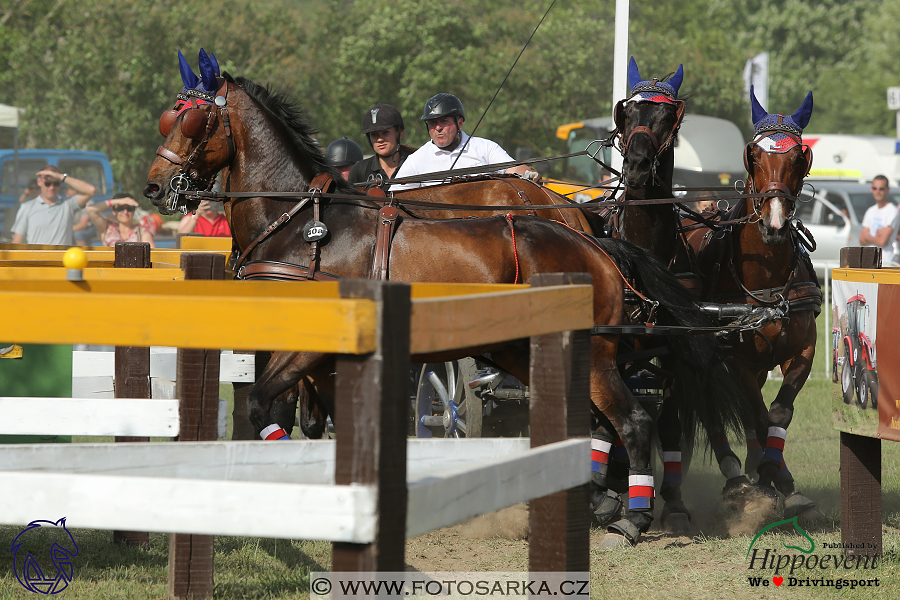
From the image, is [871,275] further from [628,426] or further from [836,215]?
[836,215]

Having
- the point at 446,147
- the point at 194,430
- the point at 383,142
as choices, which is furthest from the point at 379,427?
the point at 383,142

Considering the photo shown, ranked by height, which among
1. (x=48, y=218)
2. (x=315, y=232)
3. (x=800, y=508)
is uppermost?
(x=48, y=218)

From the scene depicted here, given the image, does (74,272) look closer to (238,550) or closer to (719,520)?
(238,550)

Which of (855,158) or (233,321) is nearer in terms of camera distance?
(233,321)

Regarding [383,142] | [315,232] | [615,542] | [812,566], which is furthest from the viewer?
[383,142]

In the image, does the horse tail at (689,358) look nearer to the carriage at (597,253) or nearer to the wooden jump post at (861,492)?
the carriage at (597,253)

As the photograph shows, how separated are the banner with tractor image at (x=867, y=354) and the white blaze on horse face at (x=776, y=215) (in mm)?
719

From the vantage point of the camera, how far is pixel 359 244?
496cm

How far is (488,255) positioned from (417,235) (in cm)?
37

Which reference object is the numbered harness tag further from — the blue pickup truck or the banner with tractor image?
the blue pickup truck

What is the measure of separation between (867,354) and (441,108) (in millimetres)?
3716

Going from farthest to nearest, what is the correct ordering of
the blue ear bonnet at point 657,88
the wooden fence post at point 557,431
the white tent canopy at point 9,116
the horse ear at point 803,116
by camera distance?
the white tent canopy at point 9,116 → the horse ear at point 803,116 → the blue ear bonnet at point 657,88 → the wooden fence post at point 557,431

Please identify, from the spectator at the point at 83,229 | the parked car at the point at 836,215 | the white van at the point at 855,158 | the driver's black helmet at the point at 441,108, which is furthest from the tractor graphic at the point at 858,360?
the white van at the point at 855,158

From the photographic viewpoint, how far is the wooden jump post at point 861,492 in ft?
15.2
